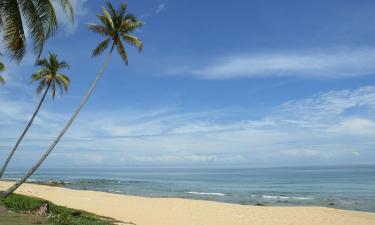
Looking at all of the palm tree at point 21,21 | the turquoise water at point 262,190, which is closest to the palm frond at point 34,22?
the palm tree at point 21,21

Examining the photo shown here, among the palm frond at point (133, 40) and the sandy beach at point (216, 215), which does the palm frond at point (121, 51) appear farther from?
the sandy beach at point (216, 215)

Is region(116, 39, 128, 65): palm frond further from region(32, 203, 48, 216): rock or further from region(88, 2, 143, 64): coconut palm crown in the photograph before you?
region(32, 203, 48, 216): rock

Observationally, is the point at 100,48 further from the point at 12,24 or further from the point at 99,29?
the point at 12,24

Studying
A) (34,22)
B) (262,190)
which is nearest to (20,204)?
(34,22)

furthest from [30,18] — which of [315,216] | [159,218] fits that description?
[315,216]

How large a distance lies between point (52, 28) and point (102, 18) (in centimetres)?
958

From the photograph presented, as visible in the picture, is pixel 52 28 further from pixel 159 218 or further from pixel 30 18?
pixel 159 218

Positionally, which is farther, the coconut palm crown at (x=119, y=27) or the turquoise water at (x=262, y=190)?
the turquoise water at (x=262, y=190)

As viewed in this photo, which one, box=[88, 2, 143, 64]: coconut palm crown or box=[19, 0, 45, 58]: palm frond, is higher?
box=[88, 2, 143, 64]: coconut palm crown

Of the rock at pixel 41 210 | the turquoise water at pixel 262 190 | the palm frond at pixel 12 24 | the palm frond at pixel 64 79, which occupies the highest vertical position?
the palm frond at pixel 64 79

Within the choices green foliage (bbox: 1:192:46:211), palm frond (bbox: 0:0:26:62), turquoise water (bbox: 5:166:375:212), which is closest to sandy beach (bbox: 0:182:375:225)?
green foliage (bbox: 1:192:46:211)

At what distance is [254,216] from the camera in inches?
939

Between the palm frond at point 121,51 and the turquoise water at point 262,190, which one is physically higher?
the palm frond at point 121,51

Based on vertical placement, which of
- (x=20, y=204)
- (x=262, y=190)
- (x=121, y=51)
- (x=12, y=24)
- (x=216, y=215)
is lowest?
(x=216, y=215)
